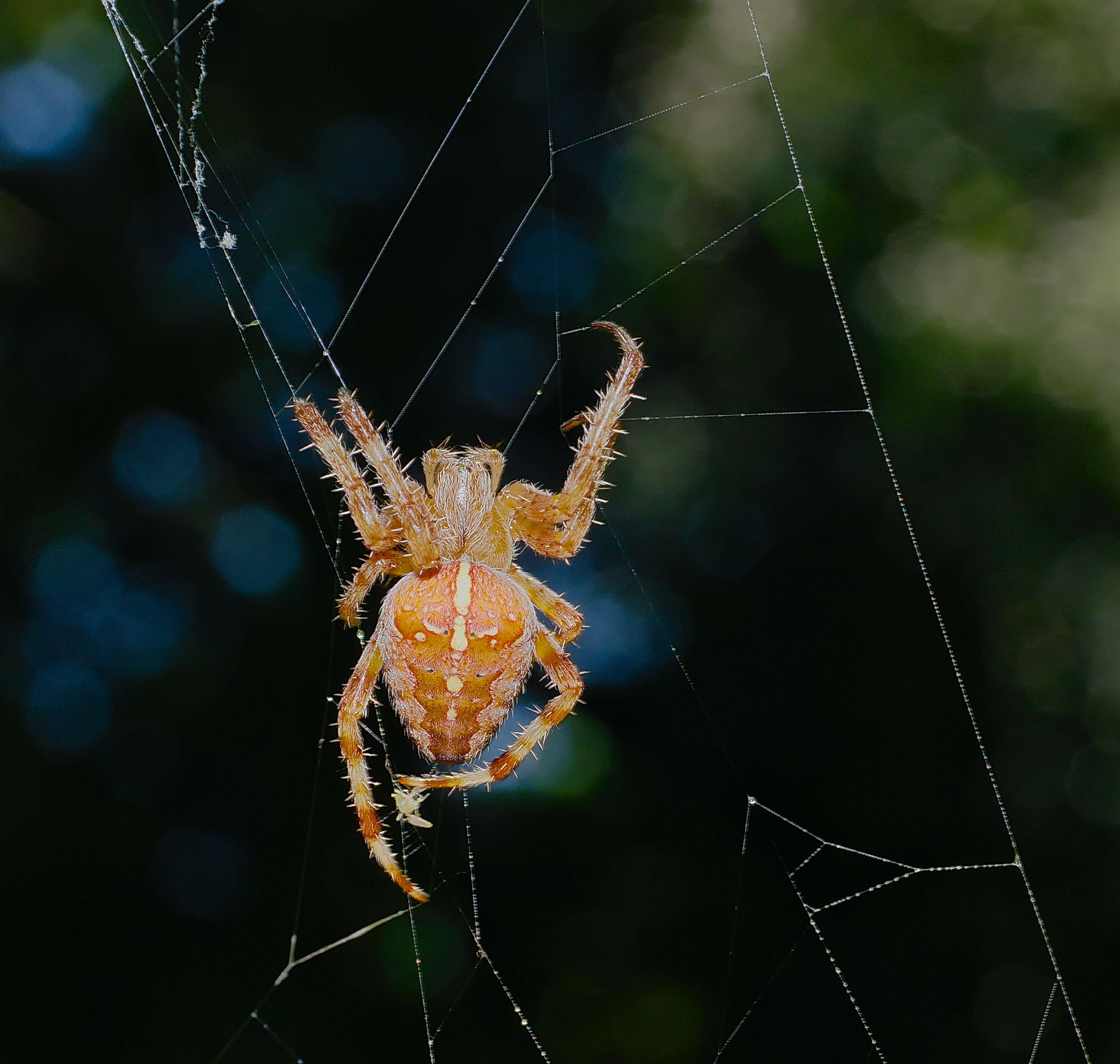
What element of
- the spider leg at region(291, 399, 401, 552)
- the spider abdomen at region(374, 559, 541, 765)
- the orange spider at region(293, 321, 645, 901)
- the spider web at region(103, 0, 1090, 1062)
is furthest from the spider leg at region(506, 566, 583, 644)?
the spider web at region(103, 0, 1090, 1062)

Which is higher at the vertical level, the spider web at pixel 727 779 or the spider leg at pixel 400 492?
the spider leg at pixel 400 492

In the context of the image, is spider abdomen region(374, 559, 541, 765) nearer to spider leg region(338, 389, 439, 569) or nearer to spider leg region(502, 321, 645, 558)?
spider leg region(338, 389, 439, 569)

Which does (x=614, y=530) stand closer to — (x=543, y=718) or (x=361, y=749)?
(x=543, y=718)

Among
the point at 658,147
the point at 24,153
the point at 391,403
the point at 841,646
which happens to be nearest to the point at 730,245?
the point at 658,147

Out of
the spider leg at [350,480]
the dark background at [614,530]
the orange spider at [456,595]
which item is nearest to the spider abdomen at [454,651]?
the orange spider at [456,595]

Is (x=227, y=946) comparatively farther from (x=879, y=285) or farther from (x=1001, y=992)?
(x=879, y=285)

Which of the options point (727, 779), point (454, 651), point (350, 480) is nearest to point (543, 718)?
point (454, 651)

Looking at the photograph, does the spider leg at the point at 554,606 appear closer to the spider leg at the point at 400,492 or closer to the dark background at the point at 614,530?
the spider leg at the point at 400,492
